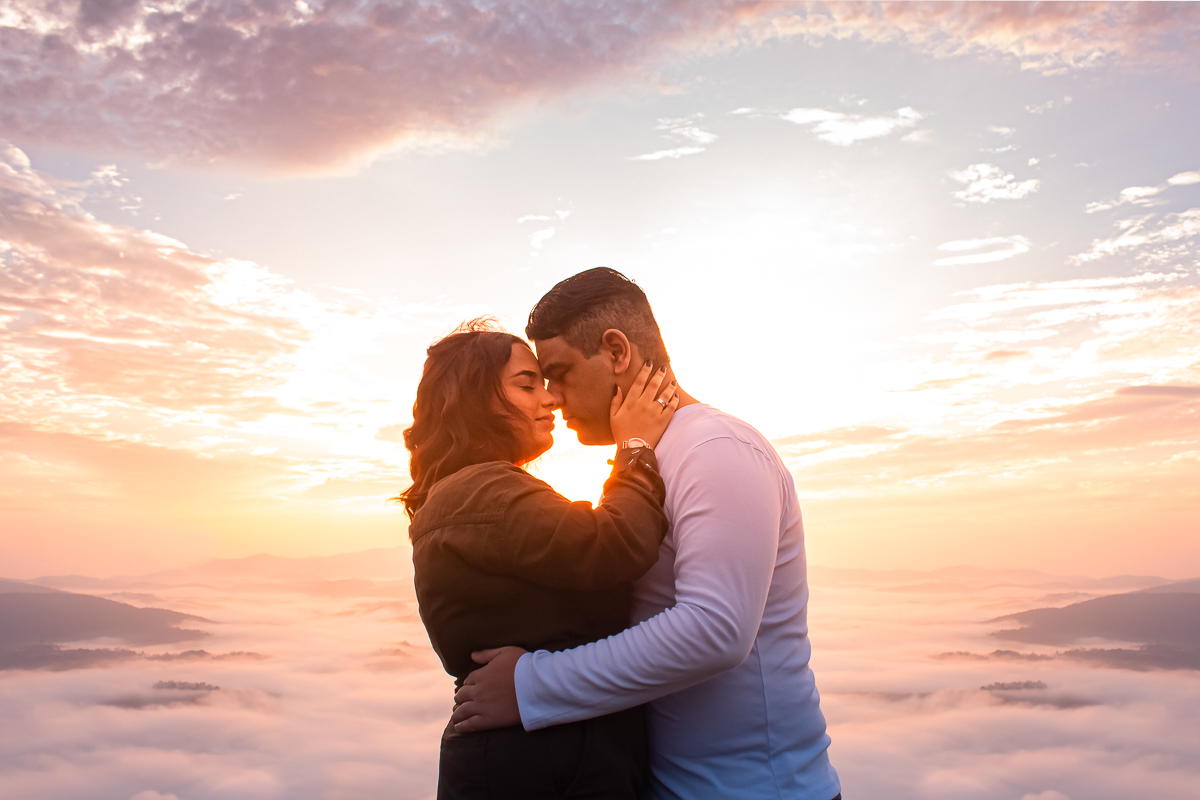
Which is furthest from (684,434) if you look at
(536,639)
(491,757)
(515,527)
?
(491,757)

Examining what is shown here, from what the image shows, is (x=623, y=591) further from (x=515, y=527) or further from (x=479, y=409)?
(x=479, y=409)

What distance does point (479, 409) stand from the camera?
343 centimetres

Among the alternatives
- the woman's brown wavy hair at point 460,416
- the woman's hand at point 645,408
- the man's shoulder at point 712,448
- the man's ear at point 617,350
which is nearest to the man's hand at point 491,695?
the woman's brown wavy hair at point 460,416

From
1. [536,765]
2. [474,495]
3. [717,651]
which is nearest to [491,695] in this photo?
[536,765]

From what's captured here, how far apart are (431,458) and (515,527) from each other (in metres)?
0.84

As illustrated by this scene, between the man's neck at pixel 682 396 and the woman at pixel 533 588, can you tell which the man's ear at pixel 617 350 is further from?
the woman at pixel 533 588

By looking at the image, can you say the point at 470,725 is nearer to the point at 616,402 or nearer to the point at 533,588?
the point at 533,588

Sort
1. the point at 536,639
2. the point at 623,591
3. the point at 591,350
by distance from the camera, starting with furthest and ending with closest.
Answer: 1. the point at 591,350
2. the point at 623,591
3. the point at 536,639

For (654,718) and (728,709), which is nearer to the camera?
(728,709)

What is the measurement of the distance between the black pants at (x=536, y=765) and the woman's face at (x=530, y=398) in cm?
127

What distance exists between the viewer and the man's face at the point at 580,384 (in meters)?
3.70

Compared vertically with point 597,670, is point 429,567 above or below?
above

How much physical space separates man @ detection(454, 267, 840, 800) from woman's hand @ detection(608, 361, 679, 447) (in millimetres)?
77

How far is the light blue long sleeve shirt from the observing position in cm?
265
